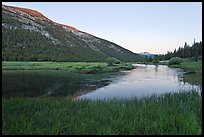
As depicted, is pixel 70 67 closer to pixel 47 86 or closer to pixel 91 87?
pixel 47 86

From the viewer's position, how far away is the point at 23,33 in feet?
488

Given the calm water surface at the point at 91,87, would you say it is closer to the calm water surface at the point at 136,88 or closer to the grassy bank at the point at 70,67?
the calm water surface at the point at 136,88

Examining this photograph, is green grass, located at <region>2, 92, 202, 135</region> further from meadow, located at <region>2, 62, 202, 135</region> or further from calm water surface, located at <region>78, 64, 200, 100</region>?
calm water surface, located at <region>78, 64, 200, 100</region>

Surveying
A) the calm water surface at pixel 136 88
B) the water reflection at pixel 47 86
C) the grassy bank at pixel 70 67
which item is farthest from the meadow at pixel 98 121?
the grassy bank at pixel 70 67

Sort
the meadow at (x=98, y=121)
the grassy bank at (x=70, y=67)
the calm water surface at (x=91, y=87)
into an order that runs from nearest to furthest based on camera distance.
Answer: the meadow at (x=98, y=121)
the calm water surface at (x=91, y=87)
the grassy bank at (x=70, y=67)

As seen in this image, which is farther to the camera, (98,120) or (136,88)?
(136,88)

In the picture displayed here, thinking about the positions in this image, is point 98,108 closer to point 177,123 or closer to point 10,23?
point 177,123

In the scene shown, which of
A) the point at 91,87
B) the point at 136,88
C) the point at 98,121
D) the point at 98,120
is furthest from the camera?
the point at 91,87

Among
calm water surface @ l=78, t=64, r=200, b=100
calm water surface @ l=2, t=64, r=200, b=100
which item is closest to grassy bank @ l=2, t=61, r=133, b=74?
calm water surface @ l=2, t=64, r=200, b=100

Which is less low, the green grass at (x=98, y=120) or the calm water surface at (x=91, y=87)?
the green grass at (x=98, y=120)

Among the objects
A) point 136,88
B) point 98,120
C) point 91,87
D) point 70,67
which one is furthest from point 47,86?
point 70,67

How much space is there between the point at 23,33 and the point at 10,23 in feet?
44.4

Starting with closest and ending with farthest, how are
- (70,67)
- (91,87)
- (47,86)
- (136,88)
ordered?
(136,88), (91,87), (47,86), (70,67)

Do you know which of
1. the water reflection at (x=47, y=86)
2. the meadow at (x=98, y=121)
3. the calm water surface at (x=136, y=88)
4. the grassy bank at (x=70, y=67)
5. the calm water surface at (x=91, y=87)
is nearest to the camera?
the meadow at (x=98, y=121)
